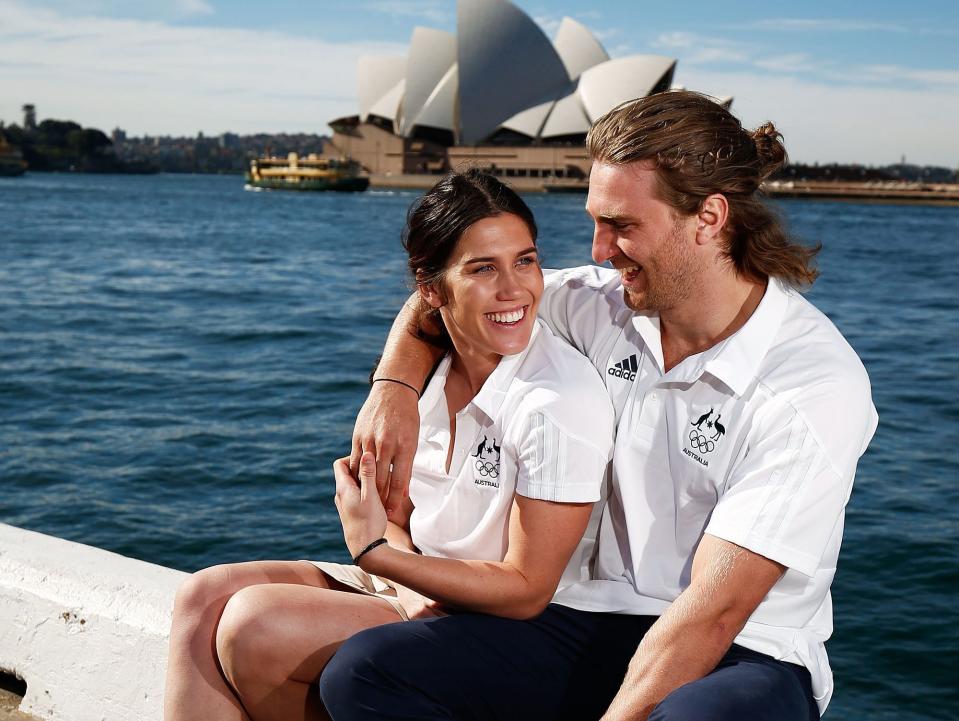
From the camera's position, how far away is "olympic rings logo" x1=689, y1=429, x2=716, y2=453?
46.9 inches

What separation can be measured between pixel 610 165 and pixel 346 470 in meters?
0.49

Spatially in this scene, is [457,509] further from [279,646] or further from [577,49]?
[577,49]

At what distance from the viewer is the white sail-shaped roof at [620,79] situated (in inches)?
1438

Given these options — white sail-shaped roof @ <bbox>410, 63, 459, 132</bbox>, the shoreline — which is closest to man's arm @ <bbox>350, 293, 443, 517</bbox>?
the shoreline

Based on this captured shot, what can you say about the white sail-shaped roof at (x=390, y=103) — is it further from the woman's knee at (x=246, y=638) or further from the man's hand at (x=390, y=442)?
the woman's knee at (x=246, y=638)

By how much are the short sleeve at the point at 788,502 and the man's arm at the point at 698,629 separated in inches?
0.8

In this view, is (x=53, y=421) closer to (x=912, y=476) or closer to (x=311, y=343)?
(x=311, y=343)

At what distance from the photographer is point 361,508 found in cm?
123

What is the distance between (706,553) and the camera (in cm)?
112

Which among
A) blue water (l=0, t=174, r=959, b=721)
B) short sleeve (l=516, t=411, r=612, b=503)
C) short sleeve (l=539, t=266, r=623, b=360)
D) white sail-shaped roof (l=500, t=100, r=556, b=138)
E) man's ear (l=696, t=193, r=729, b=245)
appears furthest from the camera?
white sail-shaped roof (l=500, t=100, r=556, b=138)

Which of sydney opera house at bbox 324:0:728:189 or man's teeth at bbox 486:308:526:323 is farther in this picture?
sydney opera house at bbox 324:0:728:189

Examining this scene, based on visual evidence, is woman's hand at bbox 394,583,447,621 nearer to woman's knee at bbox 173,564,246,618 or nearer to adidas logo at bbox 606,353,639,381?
woman's knee at bbox 173,564,246,618

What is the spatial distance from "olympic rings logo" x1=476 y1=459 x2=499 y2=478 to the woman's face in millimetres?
138

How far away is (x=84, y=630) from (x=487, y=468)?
0.65m
